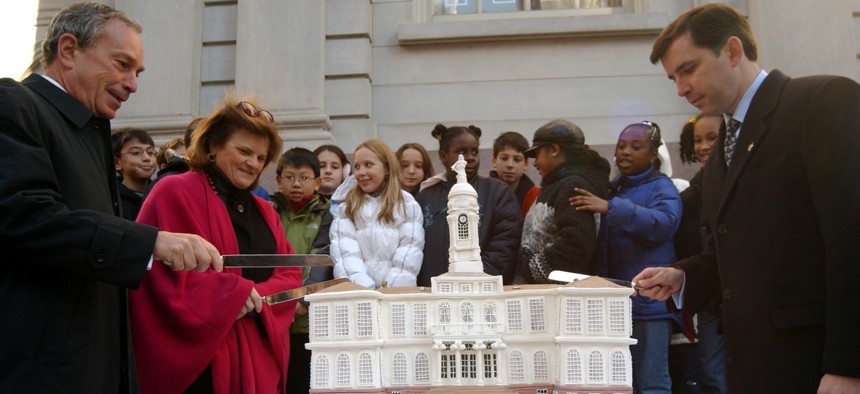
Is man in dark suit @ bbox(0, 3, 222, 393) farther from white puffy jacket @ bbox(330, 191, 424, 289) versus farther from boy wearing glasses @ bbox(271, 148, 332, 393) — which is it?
boy wearing glasses @ bbox(271, 148, 332, 393)

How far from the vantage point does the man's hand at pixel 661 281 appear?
4.55 metres

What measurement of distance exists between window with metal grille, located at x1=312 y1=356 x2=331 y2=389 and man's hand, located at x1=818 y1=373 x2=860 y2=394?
3186 mm

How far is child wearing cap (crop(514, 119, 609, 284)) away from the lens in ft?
20.5

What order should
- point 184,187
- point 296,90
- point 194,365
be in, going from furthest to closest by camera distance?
1. point 296,90
2. point 184,187
3. point 194,365

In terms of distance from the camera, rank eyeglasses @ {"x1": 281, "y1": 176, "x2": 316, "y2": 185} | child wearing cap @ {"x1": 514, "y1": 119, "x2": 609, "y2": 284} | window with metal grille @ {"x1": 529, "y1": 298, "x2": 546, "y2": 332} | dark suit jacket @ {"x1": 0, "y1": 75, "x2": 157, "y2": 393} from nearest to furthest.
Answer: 1. dark suit jacket @ {"x1": 0, "y1": 75, "x2": 157, "y2": 393}
2. window with metal grille @ {"x1": 529, "y1": 298, "x2": 546, "y2": 332}
3. child wearing cap @ {"x1": 514, "y1": 119, "x2": 609, "y2": 284}
4. eyeglasses @ {"x1": 281, "y1": 176, "x2": 316, "y2": 185}

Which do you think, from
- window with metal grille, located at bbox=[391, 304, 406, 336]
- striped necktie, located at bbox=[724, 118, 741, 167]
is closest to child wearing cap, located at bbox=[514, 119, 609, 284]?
window with metal grille, located at bbox=[391, 304, 406, 336]

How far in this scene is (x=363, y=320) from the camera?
5359 millimetres

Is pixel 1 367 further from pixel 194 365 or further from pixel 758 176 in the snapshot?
pixel 758 176

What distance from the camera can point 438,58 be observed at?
11258mm

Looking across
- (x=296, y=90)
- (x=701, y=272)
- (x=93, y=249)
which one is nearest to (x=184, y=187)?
(x=93, y=249)

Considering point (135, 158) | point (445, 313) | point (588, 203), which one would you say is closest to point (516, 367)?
point (445, 313)

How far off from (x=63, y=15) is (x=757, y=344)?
12.3 ft

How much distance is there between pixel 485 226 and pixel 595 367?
6.82ft

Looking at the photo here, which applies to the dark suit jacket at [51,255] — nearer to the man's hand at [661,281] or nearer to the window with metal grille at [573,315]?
the man's hand at [661,281]
